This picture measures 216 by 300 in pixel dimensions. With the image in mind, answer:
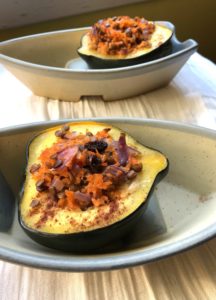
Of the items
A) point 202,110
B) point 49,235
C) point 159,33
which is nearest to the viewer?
point 49,235

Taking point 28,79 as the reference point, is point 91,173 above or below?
above

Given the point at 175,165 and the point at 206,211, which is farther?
the point at 175,165

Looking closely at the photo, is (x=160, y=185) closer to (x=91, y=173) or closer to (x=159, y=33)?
(x=91, y=173)

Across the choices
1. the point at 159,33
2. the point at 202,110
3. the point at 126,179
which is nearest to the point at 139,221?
the point at 126,179

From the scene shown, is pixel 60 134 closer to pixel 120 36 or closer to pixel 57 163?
pixel 57 163

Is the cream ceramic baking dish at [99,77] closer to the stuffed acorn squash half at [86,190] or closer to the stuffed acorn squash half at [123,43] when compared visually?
the stuffed acorn squash half at [123,43]

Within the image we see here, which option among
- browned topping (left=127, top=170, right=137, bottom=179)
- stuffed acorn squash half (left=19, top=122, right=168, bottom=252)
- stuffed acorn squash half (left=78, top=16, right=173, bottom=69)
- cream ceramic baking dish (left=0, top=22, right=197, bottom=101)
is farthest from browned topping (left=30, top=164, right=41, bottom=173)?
stuffed acorn squash half (left=78, top=16, right=173, bottom=69)
